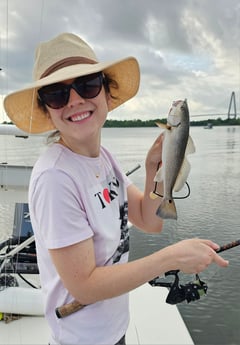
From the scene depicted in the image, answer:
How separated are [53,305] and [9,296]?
2.47 metres

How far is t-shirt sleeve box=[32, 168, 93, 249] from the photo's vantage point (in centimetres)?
132

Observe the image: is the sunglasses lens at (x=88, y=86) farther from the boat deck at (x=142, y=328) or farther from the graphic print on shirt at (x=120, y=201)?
the boat deck at (x=142, y=328)

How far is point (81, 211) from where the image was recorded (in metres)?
1.39

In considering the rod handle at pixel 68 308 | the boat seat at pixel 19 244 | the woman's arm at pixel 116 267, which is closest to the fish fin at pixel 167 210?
the woman's arm at pixel 116 267

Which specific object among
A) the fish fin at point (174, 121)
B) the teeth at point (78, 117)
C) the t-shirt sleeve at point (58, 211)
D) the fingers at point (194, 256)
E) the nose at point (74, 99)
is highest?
the nose at point (74, 99)

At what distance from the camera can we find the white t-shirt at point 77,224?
4.36 ft

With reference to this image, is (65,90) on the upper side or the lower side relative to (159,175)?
upper

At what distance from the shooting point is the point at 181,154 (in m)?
1.85

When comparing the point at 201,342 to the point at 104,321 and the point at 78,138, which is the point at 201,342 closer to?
the point at 104,321

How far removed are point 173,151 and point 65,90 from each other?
61 centimetres

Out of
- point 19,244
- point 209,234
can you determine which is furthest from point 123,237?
point 209,234

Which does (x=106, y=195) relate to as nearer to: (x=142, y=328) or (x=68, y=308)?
(x=68, y=308)

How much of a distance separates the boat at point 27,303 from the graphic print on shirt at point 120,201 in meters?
2.18

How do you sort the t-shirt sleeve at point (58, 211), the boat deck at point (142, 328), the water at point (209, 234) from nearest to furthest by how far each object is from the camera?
1. the t-shirt sleeve at point (58, 211)
2. the boat deck at point (142, 328)
3. the water at point (209, 234)
